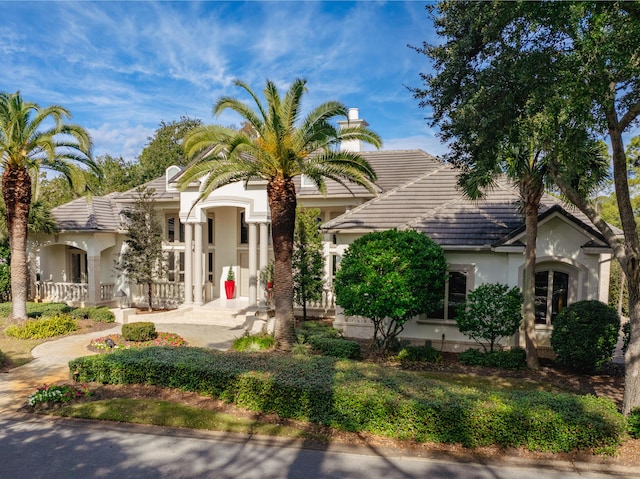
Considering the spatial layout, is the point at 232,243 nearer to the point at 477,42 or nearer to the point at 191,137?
the point at 191,137

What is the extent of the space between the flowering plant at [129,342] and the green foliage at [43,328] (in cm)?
228

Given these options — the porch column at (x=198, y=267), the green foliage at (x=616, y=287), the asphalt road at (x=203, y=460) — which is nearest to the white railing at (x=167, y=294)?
the porch column at (x=198, y=267)

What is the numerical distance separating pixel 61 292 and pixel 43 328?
7429 millimetres

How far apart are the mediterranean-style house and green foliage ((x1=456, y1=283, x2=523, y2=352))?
1465mm

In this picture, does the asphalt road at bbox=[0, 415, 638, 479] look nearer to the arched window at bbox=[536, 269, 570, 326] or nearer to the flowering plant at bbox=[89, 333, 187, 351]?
the flowering plant at bbox=[89, 333, 187, 351]

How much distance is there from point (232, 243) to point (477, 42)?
1555cm

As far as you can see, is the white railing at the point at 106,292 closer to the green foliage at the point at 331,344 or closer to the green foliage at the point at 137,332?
the green foliage at the point at 137,332

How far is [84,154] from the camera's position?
17172 mm

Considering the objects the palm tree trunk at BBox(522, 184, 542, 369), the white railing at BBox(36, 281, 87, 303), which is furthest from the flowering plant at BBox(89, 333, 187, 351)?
the palm tree trunk at BBox(522, 184, 542, 369)

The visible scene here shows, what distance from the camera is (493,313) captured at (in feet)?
40.7

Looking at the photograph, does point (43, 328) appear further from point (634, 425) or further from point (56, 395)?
point (634, 425)

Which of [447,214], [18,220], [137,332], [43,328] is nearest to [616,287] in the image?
[447,214]

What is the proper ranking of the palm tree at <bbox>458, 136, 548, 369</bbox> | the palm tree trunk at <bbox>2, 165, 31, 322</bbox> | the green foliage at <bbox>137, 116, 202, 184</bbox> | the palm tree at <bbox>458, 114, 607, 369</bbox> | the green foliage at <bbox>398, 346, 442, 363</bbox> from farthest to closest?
1. the green foliage at <bbox>137, 116, 202, 184</bbox>
2. the palm tree trunk at <bbox>2, 165, 31, 322</bbox>
3. the green foliage at <bbox>398, 346, 442, 363</bbox>
4. the palm tree at <bbox>458, 136, 548, 369</bbox>
5. the palm tree at <bbox>458, 114, 607, 369</bbox>

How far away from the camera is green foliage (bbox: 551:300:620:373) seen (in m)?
11.1
